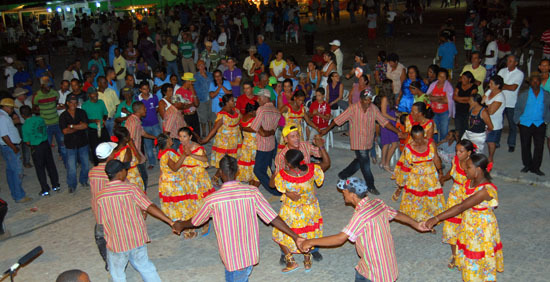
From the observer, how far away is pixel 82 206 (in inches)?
360

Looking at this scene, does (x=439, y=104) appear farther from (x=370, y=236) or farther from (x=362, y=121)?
(x=370, y=236)

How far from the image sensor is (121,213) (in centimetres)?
531

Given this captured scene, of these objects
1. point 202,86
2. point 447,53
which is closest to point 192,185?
point 202,86

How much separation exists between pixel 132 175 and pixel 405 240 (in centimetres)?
412

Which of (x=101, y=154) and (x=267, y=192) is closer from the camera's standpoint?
(x=101, y=154)

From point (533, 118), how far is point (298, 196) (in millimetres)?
5072

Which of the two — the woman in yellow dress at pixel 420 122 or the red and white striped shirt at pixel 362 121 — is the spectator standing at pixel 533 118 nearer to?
the woman in yellow dress at pixel 420 122

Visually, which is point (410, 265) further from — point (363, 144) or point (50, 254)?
point (50, 254)

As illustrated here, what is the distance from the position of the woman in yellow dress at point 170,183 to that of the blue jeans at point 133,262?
6.47 ft

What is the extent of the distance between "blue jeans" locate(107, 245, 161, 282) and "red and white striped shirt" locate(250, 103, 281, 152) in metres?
3.32

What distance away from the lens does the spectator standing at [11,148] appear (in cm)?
898

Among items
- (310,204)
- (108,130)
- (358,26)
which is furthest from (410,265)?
(358,26)

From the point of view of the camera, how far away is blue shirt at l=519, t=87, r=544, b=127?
28.6 feet

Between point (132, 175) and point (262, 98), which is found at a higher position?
point (262, 98)
